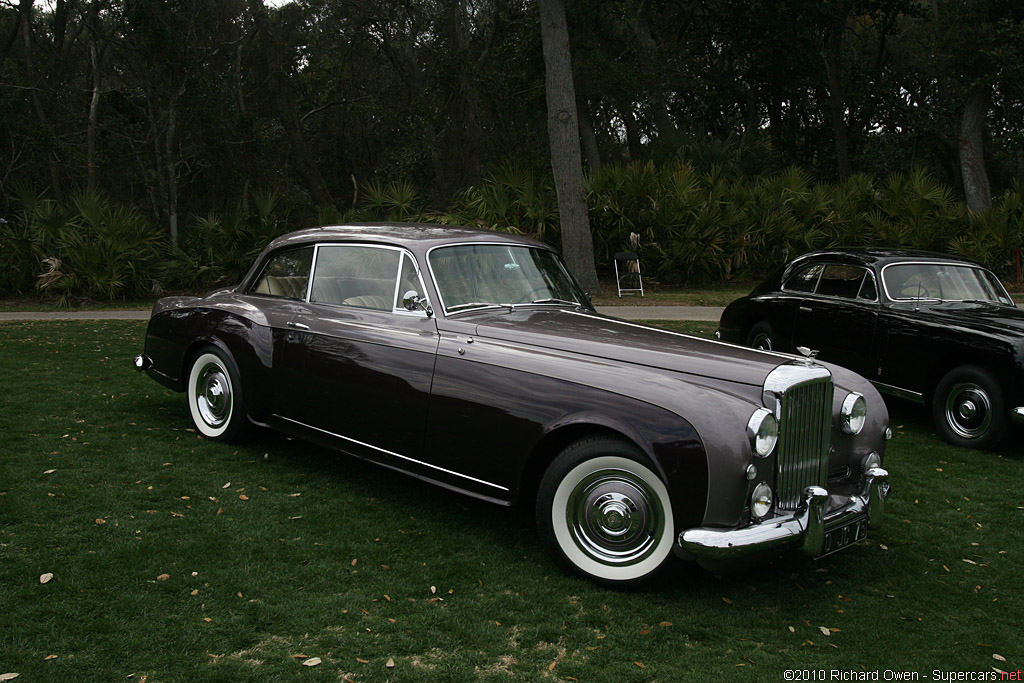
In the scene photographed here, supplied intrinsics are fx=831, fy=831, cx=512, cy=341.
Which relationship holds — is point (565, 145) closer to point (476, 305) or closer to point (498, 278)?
point (498, 278)

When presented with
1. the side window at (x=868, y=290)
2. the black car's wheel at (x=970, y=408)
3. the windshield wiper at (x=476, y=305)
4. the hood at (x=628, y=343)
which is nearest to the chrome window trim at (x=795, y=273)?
the side window at (x=868, y=290)

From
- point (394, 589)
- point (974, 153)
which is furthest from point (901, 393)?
point (974, 153)

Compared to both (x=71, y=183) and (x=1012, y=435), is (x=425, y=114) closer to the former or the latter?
(x=71, y=183)

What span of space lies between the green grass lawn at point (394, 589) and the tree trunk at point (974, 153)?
18682mm

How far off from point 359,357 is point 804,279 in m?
5.33

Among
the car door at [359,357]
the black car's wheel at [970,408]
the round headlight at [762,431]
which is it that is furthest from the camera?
the black car's wheel at [970,408]

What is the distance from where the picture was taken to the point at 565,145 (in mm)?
15805

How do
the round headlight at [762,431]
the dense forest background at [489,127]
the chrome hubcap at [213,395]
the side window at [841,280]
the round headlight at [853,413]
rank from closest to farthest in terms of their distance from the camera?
the round headlight at [762,431]
the round headlight at [853,413]
the chrome hubcap at [213,395]
the side window at [841,280]
the dense forest background at [489,127]

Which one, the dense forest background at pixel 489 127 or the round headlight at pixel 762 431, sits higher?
the dense forest background at pixel 489 127

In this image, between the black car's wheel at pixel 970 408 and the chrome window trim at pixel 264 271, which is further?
the black car's wheel at pixel 970 408

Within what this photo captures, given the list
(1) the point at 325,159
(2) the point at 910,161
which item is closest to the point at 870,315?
→ (2) the point at 910,161

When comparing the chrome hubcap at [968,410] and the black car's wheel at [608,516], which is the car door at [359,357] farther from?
the chrome hubcap at [968,410]

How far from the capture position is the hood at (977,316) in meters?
6.57

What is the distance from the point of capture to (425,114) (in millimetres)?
24750
